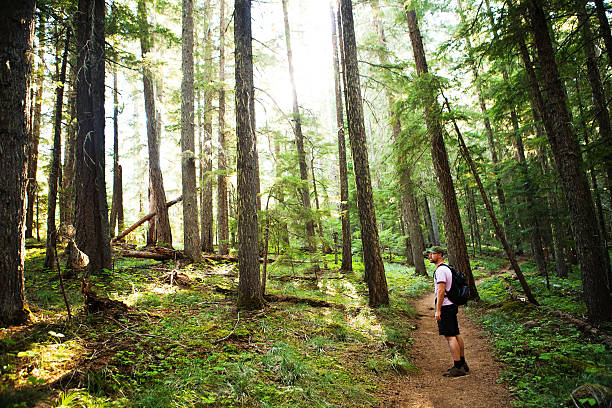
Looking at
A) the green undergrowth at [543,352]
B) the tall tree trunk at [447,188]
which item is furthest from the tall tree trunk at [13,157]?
the tall tree trunk at [447,188]

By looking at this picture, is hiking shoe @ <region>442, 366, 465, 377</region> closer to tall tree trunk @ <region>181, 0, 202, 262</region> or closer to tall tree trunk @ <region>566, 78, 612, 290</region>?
tall tree trunk @ <region>566, 78, 612, 290</region>

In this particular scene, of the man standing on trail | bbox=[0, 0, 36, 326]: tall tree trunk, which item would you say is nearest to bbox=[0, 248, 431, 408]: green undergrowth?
bbox=[0, 0, 36, 326]: tall tree trunk

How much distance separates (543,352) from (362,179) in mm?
5489

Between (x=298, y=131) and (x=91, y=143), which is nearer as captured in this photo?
(x=91, y=143)

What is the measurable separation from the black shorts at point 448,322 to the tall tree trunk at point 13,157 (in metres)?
6.62

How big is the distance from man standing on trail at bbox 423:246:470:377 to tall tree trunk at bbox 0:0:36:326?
657 cm

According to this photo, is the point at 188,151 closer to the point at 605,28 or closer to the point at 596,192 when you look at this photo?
the point at 605,28

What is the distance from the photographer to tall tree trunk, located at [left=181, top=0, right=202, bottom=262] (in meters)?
11.3

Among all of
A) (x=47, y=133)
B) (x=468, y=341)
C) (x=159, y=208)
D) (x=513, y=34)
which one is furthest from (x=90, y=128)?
(x=47, y=133)

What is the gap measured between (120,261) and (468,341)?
11168mm

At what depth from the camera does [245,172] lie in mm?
7238

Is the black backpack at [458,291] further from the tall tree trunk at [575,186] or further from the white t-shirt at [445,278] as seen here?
the tall tree trunk at [575,186]

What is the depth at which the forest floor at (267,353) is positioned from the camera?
3592mm

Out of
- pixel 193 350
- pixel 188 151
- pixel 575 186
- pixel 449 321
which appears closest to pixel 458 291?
pixel 449 321
